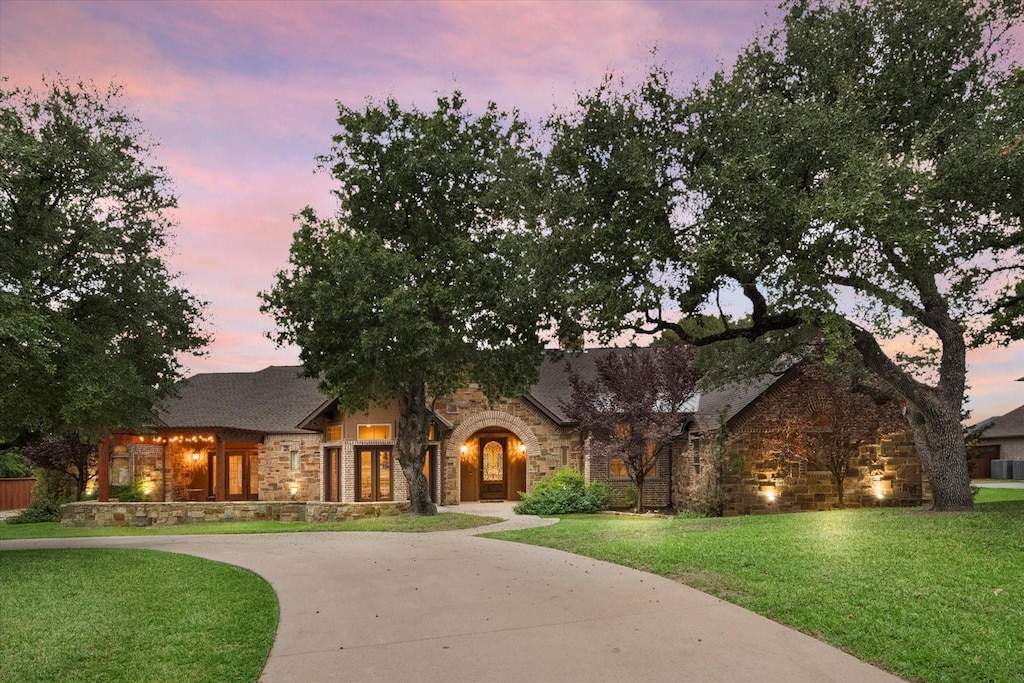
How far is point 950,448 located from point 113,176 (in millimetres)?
19609

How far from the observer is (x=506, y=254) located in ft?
58.4

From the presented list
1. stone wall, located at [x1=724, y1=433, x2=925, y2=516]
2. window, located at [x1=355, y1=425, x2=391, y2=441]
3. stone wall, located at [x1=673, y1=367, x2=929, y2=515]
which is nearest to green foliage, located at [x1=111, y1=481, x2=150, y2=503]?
window, located at [x1=355, y1=425, x2=391, y2=441]

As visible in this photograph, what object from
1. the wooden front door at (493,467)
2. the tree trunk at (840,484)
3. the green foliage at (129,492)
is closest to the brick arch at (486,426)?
the wooden front door at (493,467)

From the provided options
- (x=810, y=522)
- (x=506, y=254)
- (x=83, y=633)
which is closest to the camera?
(x=83, y=633)

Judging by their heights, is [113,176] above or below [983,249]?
above

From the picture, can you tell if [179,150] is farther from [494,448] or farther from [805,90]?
[494,448]

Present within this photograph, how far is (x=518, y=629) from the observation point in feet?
26.6

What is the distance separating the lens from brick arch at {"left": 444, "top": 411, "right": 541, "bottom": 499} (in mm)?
29625

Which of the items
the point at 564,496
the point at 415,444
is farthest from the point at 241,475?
the point at 564,496

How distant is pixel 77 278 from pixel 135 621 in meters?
9.35

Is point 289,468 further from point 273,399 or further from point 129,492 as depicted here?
point 129,492

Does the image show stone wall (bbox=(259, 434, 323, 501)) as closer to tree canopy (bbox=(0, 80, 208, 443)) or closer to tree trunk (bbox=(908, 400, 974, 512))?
tree canopy (bbox=(0, 80, 208, 443))

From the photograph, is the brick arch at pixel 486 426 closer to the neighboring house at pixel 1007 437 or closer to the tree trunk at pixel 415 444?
the tree trunk at pixel 415 444

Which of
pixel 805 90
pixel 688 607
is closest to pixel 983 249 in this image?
pixel 805 90
